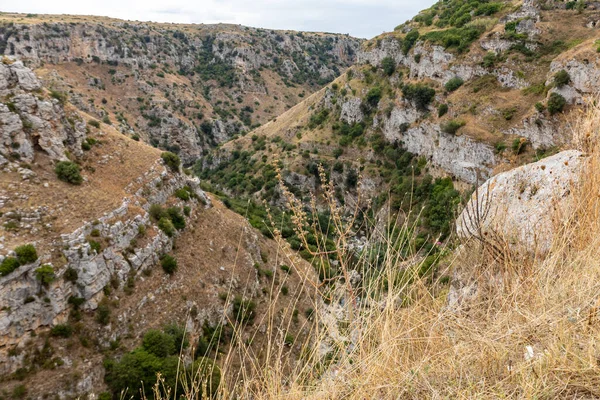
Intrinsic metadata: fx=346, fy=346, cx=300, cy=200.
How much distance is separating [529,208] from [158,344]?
18094 millimetres

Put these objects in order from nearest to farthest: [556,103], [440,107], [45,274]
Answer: [45,274] → [556,103] → [440,107]

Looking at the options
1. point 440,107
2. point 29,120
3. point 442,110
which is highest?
point 440,107

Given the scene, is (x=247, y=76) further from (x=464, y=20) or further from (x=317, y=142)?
(x=464, y=20)

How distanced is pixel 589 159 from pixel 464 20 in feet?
196

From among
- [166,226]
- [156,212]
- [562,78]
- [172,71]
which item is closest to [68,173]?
[156,212]

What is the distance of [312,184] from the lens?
205 ft

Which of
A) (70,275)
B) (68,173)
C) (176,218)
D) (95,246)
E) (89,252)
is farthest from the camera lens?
(176,218)

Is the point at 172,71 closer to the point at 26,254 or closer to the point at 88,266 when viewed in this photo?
the point at 88,266

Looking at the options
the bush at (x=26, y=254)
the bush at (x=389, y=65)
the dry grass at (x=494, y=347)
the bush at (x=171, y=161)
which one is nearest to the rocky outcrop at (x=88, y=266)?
the bush at (x=26, y=254)

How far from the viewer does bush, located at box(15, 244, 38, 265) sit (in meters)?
15.9

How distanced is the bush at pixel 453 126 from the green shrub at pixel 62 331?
40.8 meters

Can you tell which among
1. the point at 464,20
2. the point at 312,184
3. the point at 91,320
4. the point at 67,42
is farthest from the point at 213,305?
the point at 67,42

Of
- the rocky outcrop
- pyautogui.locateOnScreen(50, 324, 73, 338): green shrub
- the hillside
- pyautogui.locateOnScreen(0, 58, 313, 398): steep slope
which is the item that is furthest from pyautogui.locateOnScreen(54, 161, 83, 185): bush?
the hillside

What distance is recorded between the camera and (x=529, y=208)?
16.0ft
